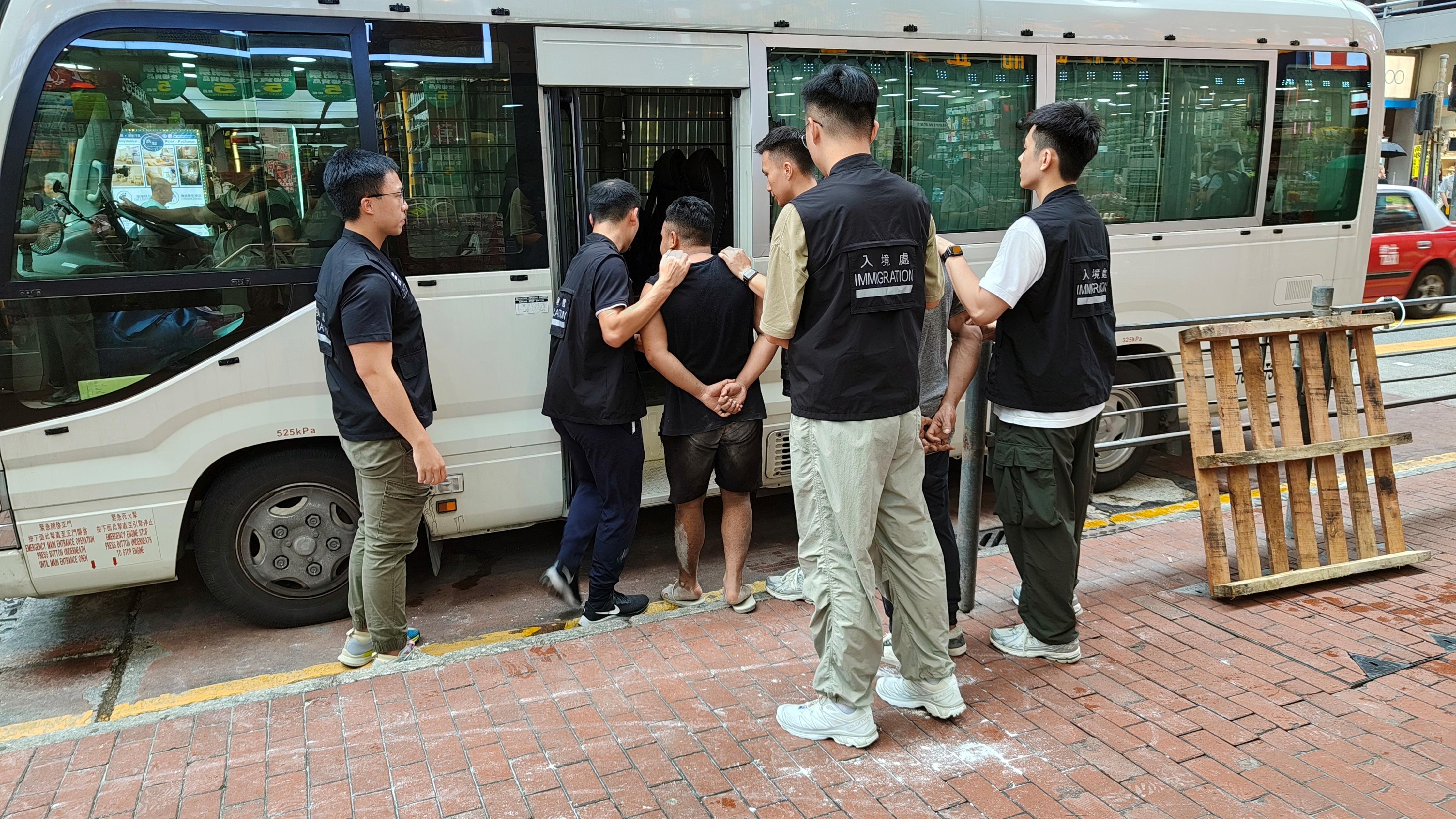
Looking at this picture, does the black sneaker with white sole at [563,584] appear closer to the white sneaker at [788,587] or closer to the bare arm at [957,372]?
the white sneaker at [788,587]

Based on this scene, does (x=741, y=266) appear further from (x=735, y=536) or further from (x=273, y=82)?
(x=273, y=82)

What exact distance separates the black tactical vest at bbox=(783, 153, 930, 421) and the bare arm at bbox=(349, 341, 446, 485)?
5.15 ft

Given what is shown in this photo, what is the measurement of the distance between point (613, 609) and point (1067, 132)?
281 centimetres

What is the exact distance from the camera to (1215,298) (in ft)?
21.2

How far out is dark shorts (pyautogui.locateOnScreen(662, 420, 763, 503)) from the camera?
457 cm

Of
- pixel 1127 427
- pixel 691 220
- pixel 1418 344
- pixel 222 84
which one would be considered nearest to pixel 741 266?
pixel 691 220

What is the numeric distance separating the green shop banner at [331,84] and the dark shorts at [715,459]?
2048mm

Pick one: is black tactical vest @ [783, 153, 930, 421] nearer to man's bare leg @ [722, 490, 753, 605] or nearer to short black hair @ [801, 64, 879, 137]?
short black hair @ [801, 64, 879, 137]

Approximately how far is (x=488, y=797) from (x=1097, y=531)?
383 centimetres

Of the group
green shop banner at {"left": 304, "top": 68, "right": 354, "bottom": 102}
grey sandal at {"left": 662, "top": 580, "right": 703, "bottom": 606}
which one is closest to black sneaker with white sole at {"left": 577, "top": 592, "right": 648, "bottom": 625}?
grey sandal at {"left": 662, "top": 580, "right": 703, "bottom": 606}

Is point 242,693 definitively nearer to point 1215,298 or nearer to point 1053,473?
point 1053,473

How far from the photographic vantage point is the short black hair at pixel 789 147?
403 cm

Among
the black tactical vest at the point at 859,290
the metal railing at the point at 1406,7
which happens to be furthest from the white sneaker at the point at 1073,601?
the metal railing at the point at 1406,7

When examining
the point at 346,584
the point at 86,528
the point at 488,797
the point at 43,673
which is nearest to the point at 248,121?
the point at 86,528
